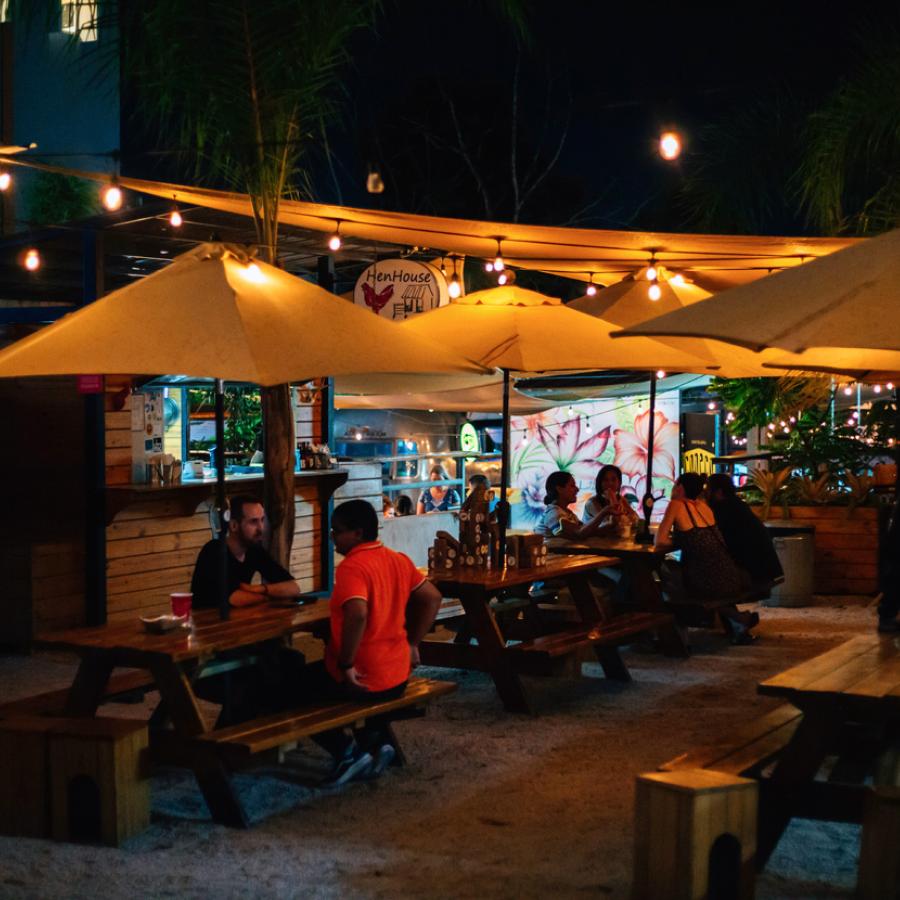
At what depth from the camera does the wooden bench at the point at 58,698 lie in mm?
5934

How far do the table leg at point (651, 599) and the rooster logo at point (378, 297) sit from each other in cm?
304

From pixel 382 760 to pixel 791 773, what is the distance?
2143mm

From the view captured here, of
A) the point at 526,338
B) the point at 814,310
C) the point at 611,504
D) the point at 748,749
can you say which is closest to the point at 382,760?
the point at 748,749

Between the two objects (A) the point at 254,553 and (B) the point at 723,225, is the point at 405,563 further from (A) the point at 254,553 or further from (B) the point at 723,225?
(B) the point at 723,225

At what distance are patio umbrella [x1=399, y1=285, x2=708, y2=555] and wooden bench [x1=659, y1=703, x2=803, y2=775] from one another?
10.3 ft

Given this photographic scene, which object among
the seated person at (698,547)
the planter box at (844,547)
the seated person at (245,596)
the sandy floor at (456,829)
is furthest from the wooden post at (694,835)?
the planter box at (844,547)

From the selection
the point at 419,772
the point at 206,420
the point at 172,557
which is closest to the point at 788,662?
the point at 419,772

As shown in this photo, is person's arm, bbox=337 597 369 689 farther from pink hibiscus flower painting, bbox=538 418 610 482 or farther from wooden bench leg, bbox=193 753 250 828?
pink hibiscus flower painting, bbox=538 418 610 482

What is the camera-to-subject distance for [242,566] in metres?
6.82

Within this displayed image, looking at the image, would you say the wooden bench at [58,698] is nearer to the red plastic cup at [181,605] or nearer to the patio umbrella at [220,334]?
the red plastic cup at [181,605]

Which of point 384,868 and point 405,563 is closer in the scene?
point 384,868

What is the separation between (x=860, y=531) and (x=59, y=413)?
771cm

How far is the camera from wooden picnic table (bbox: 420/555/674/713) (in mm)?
7832

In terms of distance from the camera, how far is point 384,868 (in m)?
5.03
